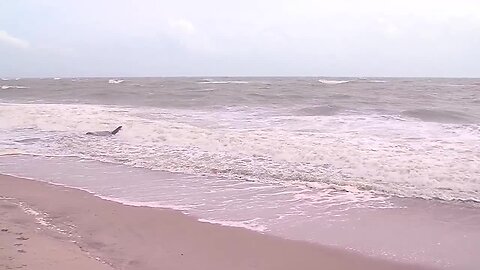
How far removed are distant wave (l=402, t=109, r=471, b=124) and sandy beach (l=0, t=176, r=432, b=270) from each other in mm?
12283

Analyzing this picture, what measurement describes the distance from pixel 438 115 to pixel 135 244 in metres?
15.3

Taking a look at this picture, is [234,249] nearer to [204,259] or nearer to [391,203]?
[204,259]

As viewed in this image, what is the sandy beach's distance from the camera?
3881mm

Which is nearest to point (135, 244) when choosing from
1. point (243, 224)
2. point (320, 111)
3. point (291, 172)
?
point (243, 224)

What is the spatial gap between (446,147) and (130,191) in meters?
6.49

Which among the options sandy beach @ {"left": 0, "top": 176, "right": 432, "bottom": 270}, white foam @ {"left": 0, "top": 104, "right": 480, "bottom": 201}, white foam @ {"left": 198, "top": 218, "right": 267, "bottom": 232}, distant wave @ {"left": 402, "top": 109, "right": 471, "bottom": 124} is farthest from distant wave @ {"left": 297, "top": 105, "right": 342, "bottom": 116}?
sandy beach @ {"left": 0, "top": 176, "right": 432, "bottom": 270}

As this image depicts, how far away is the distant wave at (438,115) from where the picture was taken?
15.6 m

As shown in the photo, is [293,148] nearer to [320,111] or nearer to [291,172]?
[291,172]

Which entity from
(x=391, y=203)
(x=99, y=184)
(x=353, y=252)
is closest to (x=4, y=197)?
(x=99, y=184)

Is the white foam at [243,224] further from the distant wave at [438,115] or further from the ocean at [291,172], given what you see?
the distant wave at [438,115]

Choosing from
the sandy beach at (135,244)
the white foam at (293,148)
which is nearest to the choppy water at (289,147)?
the white foam at (293,148)

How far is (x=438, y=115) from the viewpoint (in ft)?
56.3

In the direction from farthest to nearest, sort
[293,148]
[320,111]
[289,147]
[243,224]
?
[320,111]
[289,147]
[293,148]
[243,224]

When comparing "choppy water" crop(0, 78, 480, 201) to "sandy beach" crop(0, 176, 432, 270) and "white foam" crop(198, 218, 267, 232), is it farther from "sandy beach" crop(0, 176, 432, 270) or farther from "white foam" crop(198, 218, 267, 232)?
"sandy beach" crop(0, 176, 432, 270)
